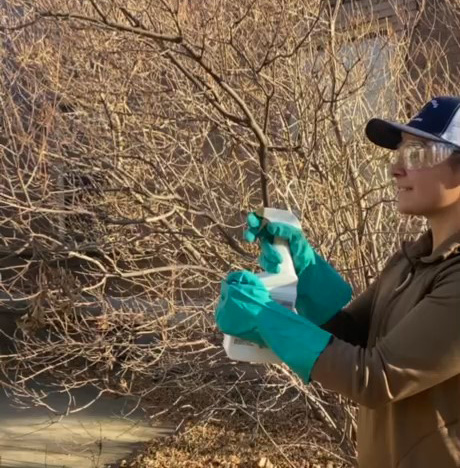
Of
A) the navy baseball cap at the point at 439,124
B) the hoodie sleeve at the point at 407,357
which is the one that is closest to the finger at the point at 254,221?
the navy baseball cap at the point at 439,124

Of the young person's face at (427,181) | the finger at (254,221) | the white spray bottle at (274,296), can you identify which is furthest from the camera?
the finger at (254,221)

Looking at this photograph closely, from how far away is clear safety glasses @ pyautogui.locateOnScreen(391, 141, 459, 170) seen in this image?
1.65m

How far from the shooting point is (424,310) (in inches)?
58.9

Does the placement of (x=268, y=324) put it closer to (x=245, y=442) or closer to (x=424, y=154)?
(x=424, y=154)

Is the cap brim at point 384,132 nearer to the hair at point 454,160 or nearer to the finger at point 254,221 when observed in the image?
the hair at point 454,160

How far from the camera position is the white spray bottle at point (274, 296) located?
178cm

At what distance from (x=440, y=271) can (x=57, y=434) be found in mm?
5226

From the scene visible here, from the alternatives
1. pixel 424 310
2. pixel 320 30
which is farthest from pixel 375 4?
pixel 424 310

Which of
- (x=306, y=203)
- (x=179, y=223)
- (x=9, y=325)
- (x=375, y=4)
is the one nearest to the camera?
(x=306, y=203)

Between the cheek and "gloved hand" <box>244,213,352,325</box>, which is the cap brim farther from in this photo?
"gloved hand" <box>244,213,352,325</box>

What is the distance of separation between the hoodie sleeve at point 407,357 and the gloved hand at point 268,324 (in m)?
0.03

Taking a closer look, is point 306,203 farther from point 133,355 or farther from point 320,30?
point 133,355

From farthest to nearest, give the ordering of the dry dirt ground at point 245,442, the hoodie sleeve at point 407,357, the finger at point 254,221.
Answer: the dry dirt ground at point 245,442
the finger at point 254,221
the hoodie sleeve at point 407,357

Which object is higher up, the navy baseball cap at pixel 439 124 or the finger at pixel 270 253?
the navy baseball cap at pixel 439 124
